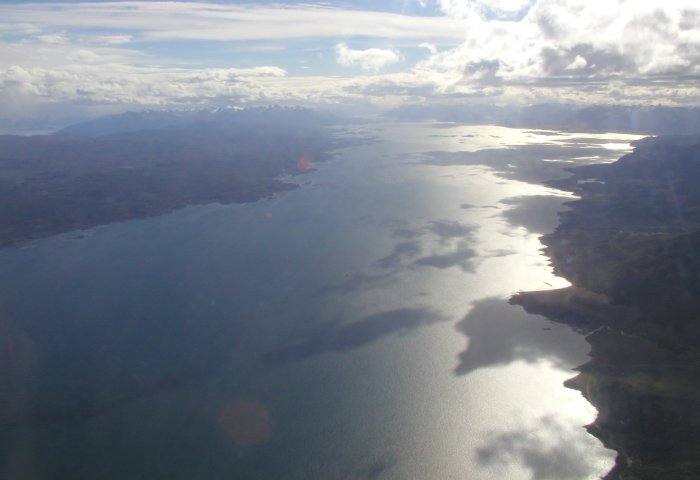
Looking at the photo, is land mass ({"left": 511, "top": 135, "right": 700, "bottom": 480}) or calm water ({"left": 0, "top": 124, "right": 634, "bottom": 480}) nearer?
land mass ({"left": 511, "top": 135, "right": 700, "bottom": 480})

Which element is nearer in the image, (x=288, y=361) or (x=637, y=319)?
(x=288, y=361)

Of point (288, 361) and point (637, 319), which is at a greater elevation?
point (637, 319)

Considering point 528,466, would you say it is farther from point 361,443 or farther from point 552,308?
point 552,308

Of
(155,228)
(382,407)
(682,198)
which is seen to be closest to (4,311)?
(155,228)

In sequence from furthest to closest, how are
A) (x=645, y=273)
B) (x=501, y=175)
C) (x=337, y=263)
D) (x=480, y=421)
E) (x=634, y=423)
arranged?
(x=501, y=175) → (x=337, y=263) → (x=645, y=273) → (x=480, y=421) → (x=634, y=423)

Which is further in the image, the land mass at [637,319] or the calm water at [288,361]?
the calm water at [288,361]
